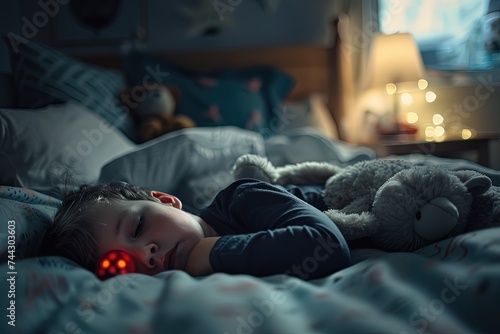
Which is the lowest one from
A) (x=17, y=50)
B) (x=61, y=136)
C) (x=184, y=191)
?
(x=184, y=191)

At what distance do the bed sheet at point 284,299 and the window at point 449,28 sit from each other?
2.01 m

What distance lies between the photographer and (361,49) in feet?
8.96

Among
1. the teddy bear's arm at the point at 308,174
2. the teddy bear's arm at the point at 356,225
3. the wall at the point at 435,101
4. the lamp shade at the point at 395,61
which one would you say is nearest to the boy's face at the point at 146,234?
the teddy bear's arm at the point at 356,225

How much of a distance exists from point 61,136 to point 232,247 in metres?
0.86

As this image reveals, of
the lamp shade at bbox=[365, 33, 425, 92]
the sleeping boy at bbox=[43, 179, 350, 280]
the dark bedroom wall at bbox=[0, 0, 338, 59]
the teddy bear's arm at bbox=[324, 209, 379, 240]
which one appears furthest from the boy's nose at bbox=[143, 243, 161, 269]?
the dark bedroom wall at bbox=[0, 0, 338, 59]

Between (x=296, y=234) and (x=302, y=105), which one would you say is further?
(x=302, y=105)

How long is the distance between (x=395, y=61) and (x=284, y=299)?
195cm

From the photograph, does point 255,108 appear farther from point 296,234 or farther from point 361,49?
point 296,234

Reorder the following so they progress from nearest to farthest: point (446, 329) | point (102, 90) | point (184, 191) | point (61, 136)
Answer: point (446, 329), point (184, 191), point (61, 136), point (102, 90)

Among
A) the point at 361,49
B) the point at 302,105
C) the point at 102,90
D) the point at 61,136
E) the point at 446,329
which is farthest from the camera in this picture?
the point at 361,49

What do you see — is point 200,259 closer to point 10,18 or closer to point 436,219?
point 436,219

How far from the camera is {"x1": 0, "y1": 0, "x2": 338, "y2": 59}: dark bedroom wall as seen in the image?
260 cm

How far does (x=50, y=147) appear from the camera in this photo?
1313 millimetres

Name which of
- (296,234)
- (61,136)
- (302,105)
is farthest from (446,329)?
(302,105)
